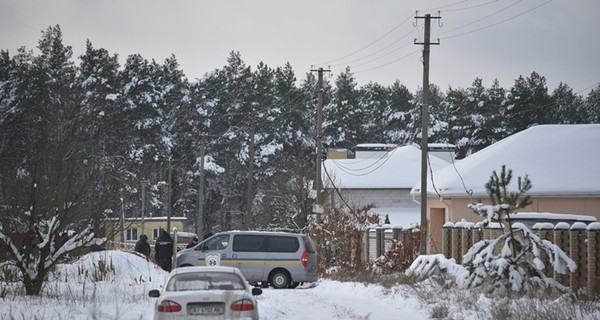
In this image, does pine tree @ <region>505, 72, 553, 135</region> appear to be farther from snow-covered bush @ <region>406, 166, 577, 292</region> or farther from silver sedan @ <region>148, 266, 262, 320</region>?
silver sedan @ <region>148, 266, 262, 320</region>

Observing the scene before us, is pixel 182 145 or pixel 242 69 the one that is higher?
pixel 242 69

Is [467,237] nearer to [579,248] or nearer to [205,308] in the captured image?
[579,248]

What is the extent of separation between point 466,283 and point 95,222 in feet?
27.7

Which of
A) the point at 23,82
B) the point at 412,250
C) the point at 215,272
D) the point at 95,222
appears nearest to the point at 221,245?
the point at 412,250

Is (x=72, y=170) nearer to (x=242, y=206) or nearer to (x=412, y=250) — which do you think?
(x=412, y=250)

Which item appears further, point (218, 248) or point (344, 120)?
point (344, 120)

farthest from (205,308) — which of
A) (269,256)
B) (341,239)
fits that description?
(341,239)

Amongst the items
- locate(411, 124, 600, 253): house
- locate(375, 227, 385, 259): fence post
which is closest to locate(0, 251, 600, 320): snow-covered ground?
locate(375, 227, 385, 259): fence post

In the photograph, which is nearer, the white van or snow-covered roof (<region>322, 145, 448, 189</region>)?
the white van

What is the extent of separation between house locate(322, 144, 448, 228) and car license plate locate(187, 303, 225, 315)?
40275mm

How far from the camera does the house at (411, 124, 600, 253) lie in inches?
1331

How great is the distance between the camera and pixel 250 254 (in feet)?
101

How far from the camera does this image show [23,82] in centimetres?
7038

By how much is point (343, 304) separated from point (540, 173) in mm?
15580
